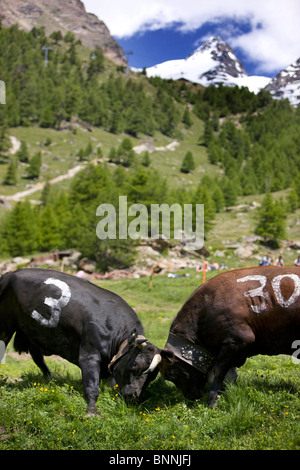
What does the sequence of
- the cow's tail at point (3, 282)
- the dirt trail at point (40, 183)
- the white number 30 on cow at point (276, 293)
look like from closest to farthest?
the white number 30 on cow at point (276, 293)
the cow's tail at point (3, 282)
the dirt trail at point (40, 183)

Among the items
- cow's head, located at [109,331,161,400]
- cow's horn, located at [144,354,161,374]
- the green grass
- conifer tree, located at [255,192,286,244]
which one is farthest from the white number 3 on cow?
conifer tree, located at [255,192,286,244]

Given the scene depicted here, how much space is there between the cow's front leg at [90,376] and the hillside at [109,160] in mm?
38384

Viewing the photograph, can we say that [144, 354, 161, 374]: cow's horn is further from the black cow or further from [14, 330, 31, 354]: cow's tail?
[14, 330, 31, 354]: cow's tail

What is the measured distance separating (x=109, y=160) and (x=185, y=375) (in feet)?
383

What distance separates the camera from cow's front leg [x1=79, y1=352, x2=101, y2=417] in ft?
19.0

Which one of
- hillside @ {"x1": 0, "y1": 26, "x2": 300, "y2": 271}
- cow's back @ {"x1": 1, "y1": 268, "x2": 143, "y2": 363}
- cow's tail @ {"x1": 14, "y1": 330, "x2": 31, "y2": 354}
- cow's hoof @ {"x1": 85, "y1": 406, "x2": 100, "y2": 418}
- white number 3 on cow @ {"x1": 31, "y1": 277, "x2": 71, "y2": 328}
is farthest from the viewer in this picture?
hillside @ {"x1": 0, "y1": 26, "x2": 300, "y2": 271}

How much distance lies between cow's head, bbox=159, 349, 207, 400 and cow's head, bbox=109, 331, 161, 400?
0.71ft

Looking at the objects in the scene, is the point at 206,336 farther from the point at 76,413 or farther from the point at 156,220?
the point at 156,220

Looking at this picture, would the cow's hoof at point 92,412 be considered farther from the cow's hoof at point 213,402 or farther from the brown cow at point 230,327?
the cow's hoof at point 213,402

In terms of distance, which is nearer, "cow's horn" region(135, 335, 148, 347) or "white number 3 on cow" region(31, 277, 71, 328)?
"cow's horn" region(135, 335, 148, 347)

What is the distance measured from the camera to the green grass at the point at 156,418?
4.70 metres

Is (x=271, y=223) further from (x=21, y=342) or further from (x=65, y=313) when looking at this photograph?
(x=65, y=313)

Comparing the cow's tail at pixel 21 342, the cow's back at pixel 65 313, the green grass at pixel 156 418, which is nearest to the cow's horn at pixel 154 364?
the green grass at pixel 156 418
